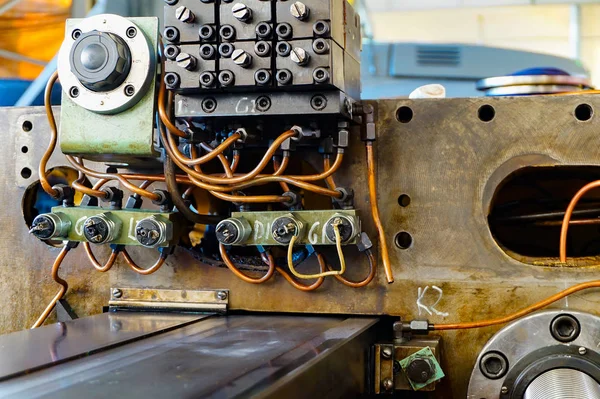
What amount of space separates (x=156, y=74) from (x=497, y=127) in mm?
628

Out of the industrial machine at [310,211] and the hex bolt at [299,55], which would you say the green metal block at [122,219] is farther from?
the hex bolt at [299,55]

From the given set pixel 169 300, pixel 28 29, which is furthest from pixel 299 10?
pixel 28 29

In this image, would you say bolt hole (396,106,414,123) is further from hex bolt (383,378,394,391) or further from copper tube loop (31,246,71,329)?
copper tube loop (31,246,71,329)

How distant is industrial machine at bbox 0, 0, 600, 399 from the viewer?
111cm

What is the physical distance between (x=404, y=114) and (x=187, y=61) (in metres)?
0.42

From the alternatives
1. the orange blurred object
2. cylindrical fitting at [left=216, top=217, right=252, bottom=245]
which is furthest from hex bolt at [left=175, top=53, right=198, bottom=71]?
the orange blurred object

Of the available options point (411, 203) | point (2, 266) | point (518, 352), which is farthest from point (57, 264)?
point (518, 352)

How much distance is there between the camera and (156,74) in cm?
120

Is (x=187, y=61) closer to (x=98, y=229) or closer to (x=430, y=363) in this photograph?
(x=98, y=229)

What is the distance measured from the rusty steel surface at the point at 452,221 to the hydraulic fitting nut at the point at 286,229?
0.50 feet

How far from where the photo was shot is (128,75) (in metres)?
1.18

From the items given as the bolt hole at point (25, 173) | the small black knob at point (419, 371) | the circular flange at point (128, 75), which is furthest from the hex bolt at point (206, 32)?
the small black knob at point (419, 371)

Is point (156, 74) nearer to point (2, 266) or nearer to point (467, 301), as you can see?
point (2, 266)

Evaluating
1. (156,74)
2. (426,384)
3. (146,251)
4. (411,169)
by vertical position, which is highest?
(156,74)
